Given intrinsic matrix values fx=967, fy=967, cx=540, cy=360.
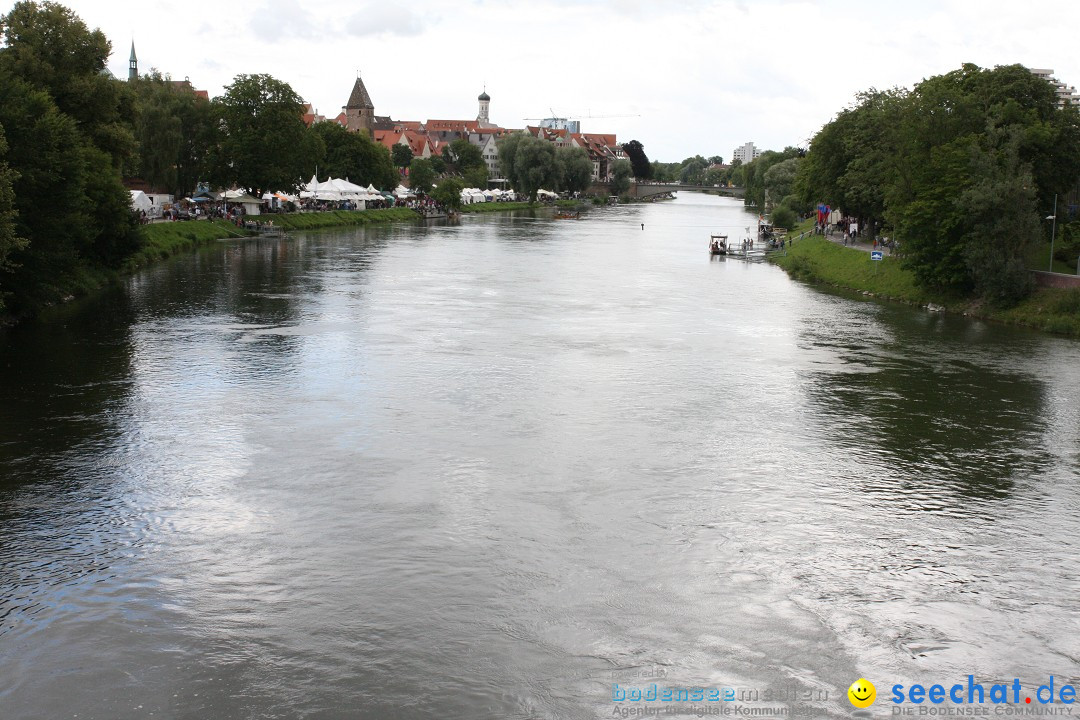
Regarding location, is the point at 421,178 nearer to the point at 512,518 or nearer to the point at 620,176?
the point at 620,176

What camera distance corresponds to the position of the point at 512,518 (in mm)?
14953

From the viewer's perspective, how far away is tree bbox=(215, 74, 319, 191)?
6756cm

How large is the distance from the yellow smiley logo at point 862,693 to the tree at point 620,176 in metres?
164

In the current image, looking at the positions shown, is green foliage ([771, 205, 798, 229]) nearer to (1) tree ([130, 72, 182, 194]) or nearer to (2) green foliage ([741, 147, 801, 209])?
(2) green foliage ([741, 147, 801, 209])

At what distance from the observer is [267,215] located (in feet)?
226

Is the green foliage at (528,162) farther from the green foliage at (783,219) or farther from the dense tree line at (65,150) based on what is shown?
the dense tree line at (65,150)

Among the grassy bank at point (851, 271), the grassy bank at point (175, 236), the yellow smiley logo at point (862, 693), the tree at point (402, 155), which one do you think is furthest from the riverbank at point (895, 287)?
the tree at point (402, 155)

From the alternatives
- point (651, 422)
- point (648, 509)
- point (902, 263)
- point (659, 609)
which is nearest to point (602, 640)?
point (659, 609)

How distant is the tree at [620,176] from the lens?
170 meters

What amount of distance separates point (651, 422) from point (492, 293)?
2024 centimetres

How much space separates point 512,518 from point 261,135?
195ft

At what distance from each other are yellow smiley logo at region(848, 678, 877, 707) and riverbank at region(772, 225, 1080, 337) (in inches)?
1018

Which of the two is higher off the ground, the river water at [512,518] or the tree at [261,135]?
the tree at [261,135]

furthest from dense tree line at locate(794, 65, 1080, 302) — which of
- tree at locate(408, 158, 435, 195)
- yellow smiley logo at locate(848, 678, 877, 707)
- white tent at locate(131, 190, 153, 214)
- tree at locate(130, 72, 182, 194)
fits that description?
tree at locate(408, 158, 435, 195)
